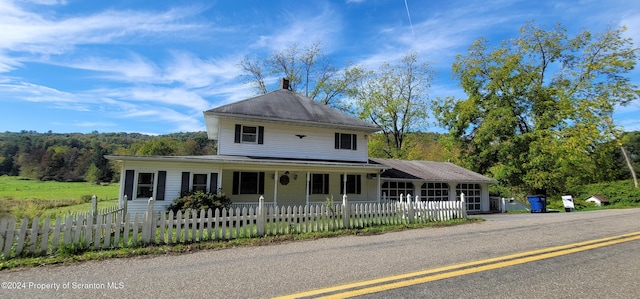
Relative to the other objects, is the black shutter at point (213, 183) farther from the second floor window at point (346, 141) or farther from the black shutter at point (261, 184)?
the second floor window at point (346, 141)

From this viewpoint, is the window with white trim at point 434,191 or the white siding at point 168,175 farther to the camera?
→ the window with white trim at point 434,191

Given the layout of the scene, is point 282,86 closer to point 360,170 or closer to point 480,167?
point 360,170

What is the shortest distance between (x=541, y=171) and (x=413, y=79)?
15.8m

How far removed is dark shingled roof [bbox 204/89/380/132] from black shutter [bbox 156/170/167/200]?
3.76 m

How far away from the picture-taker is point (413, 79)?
119ft

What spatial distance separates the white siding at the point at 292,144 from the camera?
16.3 m

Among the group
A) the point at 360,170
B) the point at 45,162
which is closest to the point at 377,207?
the point at 360,170

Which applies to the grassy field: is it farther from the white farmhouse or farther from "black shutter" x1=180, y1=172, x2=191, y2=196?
"black shutter" x1=180, y1=172, x2=191, y2=196

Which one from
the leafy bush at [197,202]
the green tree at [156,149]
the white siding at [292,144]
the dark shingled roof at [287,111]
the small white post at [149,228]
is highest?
the green tree at [156,149]

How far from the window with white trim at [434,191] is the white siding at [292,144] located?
5.04 m

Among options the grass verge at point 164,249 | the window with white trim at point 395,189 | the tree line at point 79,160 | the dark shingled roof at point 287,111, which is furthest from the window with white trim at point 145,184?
the tree line at point 79,160

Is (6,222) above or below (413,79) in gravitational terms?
below

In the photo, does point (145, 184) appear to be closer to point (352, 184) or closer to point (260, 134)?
point (260, 134)

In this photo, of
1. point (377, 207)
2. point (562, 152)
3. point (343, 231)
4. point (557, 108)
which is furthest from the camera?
point (557, 108)
